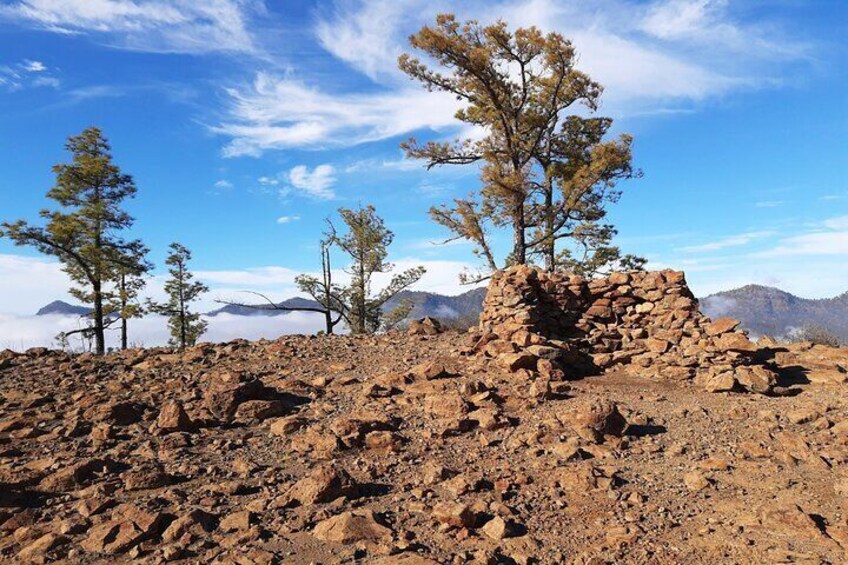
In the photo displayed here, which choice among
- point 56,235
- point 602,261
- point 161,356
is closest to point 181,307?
point 56,235

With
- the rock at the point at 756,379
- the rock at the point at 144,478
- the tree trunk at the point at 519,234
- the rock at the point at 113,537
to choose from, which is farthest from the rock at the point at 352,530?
the tree trunk at the point at 519,234

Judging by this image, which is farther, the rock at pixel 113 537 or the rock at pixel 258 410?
the rock at pixel 258 410

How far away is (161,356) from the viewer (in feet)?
40.9

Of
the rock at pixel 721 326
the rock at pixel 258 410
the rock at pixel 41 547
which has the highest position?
the rock at pixel 721 326

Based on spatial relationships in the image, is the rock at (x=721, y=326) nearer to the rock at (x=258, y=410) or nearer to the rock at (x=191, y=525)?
the rock at (x=258, y=410)

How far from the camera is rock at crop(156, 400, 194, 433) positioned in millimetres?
8070

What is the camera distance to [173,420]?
8.11 meters

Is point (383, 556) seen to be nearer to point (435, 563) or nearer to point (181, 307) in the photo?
point (435, 563)

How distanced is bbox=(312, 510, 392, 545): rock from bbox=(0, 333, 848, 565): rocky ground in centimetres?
2

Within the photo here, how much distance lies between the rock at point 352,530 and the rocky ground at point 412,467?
18 mm

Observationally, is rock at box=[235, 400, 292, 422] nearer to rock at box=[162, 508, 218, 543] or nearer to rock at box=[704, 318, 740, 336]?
rock at box=[162, 508, 218, 543]

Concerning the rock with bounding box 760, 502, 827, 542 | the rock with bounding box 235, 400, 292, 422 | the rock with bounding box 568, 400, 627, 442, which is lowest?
the rock with bounding box 760, 502, 827, 542

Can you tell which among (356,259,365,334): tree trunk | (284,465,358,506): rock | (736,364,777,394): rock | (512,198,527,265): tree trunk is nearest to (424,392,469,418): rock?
(284,465,358,506): rock

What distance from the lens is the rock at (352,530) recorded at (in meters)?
5.39
